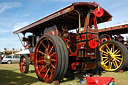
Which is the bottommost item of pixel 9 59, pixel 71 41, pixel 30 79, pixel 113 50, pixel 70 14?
pixel 30 79

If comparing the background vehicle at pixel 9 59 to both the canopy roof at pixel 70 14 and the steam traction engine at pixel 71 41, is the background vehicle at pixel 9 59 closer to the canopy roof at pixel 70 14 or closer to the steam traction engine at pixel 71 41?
the canopy roof at pixel 70 14

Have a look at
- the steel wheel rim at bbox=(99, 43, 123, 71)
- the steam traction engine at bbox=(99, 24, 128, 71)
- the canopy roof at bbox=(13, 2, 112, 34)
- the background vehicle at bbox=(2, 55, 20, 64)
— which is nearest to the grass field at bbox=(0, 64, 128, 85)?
the steam traction engine at bbox=(99, 24, 128, 71)

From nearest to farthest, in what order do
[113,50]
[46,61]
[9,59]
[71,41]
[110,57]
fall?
[46,61] → [71,41] → [113,50] → [110,57] → [9,59]

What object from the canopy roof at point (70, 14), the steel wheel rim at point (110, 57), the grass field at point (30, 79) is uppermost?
the canopy roof at point (70, 14)

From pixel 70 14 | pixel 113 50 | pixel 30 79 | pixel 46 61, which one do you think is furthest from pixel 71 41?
pixel 113 50

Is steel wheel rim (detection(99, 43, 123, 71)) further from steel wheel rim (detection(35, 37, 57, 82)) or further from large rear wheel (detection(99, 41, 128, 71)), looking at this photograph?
A: steel wheel rim (detection(35, 37, 57, 82))

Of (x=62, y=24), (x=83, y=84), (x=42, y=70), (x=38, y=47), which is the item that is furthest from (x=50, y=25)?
(x=83, y=84)

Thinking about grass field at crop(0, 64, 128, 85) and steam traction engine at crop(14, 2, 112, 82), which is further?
grass field at crop(0, 64, 128, 85)

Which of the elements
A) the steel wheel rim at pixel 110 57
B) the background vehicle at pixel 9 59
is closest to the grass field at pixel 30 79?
the steel wheel rim at pixel 110 57

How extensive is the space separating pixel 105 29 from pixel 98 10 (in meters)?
4.65

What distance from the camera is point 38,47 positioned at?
528 centimetres

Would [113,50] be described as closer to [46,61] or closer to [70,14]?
[70,14]

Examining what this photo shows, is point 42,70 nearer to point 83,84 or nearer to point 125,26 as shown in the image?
point 83,84

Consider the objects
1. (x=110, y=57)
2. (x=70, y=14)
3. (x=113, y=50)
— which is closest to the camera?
Result: (x=70, y=14)
